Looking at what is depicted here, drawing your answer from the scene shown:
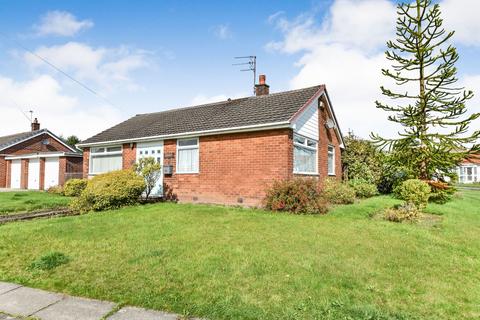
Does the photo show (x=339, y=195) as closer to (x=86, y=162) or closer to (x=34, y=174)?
(x=86, y=162)

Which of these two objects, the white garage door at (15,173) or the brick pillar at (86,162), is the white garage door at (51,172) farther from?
the brick pillar at (86,162)

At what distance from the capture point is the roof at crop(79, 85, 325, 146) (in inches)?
487

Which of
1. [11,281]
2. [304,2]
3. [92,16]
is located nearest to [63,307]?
[11,281]

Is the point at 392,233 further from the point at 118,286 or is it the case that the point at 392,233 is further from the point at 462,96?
the point at 462,96

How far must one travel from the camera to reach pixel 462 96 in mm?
13539

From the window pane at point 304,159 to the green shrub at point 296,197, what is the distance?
1.78m

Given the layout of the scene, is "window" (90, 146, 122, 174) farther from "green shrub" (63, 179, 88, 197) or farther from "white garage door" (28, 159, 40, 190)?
"white garage door" (28, 159, 40, 190)

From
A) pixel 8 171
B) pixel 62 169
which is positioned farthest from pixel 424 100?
pixel 8 171

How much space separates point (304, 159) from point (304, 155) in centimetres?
18

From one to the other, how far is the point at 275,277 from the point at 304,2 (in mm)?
10081

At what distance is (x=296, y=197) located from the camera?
10.3 metres

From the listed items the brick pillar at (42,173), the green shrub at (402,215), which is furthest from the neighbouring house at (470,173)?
the brick pillar at (42,173)

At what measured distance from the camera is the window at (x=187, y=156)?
1373cm

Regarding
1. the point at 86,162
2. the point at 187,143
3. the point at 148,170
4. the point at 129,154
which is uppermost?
the point at 187,143
